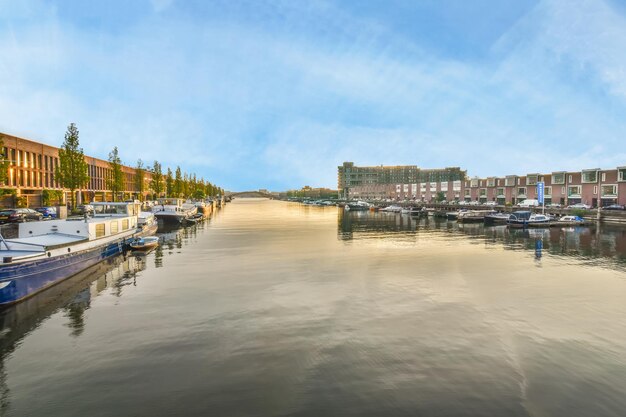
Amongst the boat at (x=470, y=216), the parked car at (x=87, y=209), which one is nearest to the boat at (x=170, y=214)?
the parked car at (x=87, y=209)

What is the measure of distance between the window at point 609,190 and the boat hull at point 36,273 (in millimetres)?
135878

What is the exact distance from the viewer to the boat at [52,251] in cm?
2445

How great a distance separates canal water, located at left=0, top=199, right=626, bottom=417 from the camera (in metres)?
13.8

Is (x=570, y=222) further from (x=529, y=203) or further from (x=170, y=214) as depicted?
(x=170, y=214)

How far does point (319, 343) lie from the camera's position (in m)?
18.9

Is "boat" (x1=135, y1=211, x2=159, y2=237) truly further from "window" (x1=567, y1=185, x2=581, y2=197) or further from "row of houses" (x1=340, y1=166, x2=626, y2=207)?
"window" (x1=567, y1=185, x2=581, y2=197)

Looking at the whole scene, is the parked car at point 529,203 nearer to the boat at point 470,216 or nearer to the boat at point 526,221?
the boat at point 470,216

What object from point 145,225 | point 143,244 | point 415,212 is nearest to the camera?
point 143,244

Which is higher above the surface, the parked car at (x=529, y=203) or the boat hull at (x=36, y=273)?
the parked car at (x=529, y=203)

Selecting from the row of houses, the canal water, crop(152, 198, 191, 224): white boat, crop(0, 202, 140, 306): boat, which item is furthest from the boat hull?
the row of houses

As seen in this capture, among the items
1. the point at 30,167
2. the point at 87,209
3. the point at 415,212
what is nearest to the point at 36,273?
the point at 87,209

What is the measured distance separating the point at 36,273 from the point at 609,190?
141m

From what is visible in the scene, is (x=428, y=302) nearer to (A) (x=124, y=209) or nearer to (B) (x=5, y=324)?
(B) (x=5, y=324)

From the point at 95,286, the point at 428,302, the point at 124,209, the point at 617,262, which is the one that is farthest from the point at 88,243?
the point at 617,262
